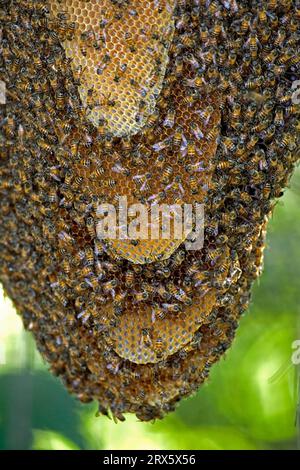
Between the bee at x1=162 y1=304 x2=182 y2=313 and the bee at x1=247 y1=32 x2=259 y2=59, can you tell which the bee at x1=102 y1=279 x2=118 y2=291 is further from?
the bee at x1=247 y1=32 x2=259 y2=59

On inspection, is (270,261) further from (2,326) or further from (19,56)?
(19,56)

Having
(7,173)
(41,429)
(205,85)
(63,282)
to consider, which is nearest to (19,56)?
(7,173)

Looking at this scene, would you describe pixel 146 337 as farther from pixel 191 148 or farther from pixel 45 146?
pixel 45 146

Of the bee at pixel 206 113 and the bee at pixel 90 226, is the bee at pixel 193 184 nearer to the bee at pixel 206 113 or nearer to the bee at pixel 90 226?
the bee at pixel 206 113

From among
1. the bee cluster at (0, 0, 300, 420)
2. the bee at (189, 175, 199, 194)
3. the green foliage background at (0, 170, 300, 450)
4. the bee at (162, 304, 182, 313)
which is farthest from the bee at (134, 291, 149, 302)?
the green foliage background at (0, 170, 300, 450)

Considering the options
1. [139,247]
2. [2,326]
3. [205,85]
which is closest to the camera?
[205,85]

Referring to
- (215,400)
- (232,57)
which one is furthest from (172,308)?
(215,400)
